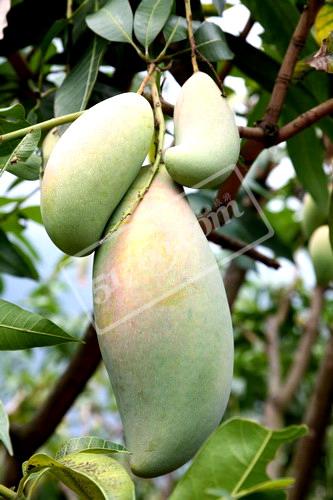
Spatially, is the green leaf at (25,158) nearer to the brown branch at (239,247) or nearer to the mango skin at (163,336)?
the mango skin at (163,336)

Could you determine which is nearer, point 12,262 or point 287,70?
point 287,70

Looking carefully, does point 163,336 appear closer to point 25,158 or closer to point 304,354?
point 25,158

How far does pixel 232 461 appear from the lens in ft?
1.51

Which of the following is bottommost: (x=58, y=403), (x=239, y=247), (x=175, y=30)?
(x=58, y=403)

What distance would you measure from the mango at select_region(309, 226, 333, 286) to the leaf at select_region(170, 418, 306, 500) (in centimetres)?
74

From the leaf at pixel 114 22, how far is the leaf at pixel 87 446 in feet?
1.13

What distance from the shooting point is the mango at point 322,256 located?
1.18 meters

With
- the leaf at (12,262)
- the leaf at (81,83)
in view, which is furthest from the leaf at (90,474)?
the leaf at (12,262)

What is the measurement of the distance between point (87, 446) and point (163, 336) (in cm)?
9

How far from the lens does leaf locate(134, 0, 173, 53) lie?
0.73 meters

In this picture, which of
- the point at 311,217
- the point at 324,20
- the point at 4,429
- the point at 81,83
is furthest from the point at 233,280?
the point at 4,429

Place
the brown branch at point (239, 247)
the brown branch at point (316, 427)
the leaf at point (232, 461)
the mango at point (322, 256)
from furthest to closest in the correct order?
the brown branch at point (316, 427)
the mango at point (322, 256)
the brown branch at point (239, 247)
the leaf at point (232, 461)

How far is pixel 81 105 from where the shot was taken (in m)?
0.74

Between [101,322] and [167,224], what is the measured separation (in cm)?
8
